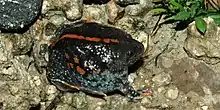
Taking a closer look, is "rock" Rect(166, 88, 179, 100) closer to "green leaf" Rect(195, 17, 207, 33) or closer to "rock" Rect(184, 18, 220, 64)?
"rock" Rect(184, 18, 220, 64)

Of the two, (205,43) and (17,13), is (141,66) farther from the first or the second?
(17,13)

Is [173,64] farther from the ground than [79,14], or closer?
closer

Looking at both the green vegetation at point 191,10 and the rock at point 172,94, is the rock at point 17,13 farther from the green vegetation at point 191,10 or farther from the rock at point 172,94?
the rock at point 172,94

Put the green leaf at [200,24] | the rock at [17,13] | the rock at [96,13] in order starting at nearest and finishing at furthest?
the rock at [17,13] → the green leaf at [200,24] → the rock at [96,13]

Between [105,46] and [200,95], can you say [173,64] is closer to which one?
[200,95]

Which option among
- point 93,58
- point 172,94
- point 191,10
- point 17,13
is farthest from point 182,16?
point 17,13

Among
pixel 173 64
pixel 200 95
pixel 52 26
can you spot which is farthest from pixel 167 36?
pixel 52 26

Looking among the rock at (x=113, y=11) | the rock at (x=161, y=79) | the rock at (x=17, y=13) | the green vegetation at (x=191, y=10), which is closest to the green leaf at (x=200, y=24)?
the green vegetation at (x=191, y=10)
